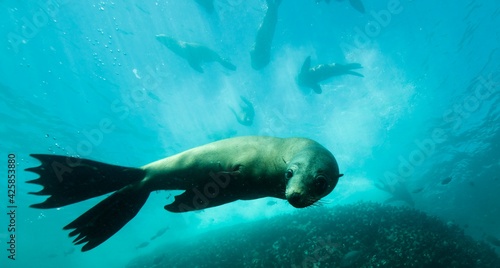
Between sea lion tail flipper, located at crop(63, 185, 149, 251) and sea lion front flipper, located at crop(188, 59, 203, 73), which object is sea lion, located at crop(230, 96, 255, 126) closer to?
sea lion front flipper, located at crop(188, 59, 203, 73)

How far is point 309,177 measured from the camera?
6.34ft

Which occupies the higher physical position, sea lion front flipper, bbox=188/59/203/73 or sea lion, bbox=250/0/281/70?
sea lion, bbox=250/0/281/70

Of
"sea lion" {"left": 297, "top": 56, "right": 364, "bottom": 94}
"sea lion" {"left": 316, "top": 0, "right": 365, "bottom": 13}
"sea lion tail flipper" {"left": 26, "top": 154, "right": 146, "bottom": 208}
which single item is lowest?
"sea lion tail flipper" {"left": 26, "top": 154, "right": 146, "bottom": 208}

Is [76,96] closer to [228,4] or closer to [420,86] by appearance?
[228,4]

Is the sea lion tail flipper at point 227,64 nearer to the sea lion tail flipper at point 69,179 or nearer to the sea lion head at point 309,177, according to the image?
the sea lion tail flipper at point 69,179

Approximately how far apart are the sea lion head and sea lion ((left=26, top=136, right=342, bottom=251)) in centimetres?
11

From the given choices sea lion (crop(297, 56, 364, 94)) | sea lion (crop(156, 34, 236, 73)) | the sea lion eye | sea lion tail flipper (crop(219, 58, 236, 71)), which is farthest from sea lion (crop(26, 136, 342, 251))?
sea lion tail flipper (crop(219, 58, 236, 71))

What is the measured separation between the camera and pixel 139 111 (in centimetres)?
1833

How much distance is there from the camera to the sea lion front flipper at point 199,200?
8.81 ft

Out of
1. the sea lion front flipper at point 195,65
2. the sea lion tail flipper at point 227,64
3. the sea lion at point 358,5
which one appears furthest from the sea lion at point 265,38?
the sea lion front flipper at point 195,65

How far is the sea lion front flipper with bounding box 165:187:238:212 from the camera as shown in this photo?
2686 mm

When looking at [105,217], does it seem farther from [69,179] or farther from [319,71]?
[319,71]

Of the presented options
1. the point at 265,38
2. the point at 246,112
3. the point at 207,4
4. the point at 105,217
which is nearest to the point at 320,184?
the point at 105,217

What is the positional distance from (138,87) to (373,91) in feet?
57.0
